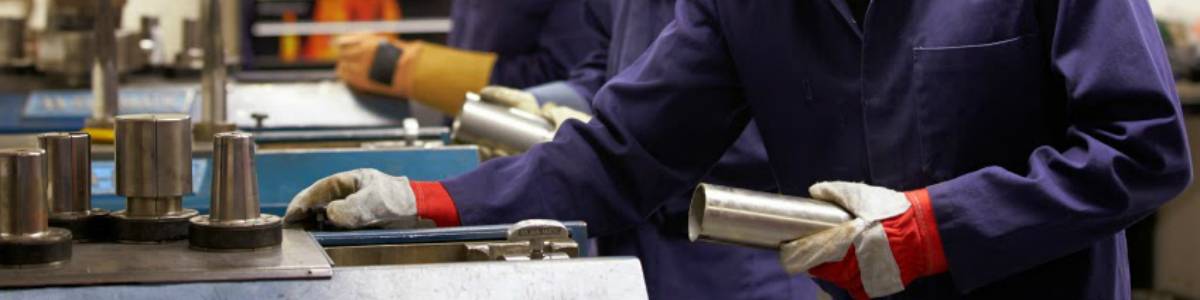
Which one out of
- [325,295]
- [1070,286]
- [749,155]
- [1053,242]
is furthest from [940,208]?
[749,155]

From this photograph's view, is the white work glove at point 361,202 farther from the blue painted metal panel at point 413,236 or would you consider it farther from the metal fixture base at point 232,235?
the metal fixture base at point 232,235

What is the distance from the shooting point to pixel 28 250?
114 cm

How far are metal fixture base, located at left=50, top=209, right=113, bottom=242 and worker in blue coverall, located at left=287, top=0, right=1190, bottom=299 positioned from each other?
0.29 m

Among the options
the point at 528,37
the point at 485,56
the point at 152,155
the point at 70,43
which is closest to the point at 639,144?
the point at 152,155

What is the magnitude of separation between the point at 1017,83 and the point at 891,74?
0.13 meters

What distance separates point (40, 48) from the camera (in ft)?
11.4

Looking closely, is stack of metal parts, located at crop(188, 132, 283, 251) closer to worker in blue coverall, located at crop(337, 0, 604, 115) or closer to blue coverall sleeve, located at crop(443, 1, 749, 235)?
blue coverall sleeve, located at crop(443, 1, 749, 235)

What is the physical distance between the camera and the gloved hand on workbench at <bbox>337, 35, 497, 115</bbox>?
3.28 m

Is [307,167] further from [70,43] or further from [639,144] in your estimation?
[70,43]

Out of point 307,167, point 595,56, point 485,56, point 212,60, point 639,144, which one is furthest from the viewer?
point 485,56

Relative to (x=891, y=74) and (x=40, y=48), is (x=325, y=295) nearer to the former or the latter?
(x=891, y=74)

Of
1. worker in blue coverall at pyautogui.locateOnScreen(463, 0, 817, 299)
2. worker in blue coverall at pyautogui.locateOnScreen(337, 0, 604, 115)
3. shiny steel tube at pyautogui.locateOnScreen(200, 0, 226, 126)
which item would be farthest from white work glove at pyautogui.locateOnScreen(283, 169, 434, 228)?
worker in blue coverall at pyautogui.locateOnScreen(337, 0, 604, 115)

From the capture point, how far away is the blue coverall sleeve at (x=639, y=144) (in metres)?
1.73

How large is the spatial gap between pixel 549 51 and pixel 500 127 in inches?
43.9
